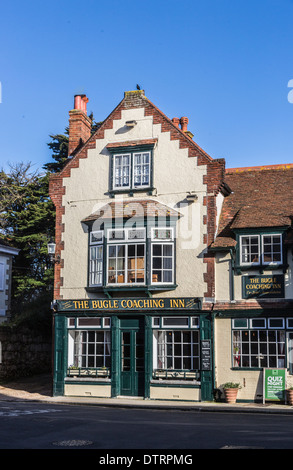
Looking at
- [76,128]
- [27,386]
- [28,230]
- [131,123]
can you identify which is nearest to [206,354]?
[27,386]

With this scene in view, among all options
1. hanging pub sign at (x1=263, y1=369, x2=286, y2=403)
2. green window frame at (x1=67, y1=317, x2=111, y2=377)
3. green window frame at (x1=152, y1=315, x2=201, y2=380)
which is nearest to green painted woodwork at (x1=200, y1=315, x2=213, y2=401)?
green window frame at (x1=152, y1=315, x2=201, y2=380)

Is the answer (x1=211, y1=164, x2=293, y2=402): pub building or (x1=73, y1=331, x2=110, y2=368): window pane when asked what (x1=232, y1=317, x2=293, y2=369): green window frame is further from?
(x1=73, y1=331, x2=110, y2=368): window pane

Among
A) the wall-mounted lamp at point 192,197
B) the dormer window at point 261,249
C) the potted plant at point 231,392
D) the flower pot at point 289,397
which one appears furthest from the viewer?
the wall-mounted lamp at point 192,197

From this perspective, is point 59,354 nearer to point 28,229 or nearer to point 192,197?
point 192,197

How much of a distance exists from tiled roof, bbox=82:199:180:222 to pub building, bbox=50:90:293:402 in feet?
0.17

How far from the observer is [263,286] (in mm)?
20281

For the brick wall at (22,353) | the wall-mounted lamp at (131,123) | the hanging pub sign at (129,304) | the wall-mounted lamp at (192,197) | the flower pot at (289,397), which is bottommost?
the flower pot at (289,397)

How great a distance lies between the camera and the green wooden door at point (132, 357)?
21.4m

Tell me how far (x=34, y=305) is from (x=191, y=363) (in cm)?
1209

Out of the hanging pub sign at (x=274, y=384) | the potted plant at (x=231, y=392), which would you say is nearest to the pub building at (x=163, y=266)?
the potted plant at (x=231, y=392)

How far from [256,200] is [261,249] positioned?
233 cm

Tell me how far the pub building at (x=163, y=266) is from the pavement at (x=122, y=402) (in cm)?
59

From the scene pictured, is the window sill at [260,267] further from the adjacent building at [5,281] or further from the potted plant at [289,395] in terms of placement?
the adjacent building at [5,281]
